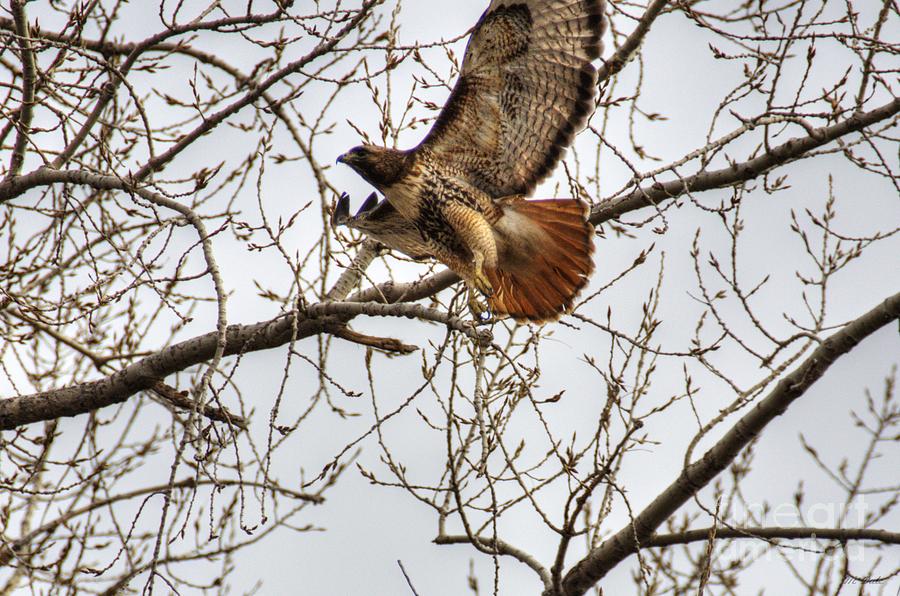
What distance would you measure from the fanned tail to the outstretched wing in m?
0.23

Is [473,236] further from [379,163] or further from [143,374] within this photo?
[143,374]

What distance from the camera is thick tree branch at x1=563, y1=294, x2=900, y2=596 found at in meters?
3.81

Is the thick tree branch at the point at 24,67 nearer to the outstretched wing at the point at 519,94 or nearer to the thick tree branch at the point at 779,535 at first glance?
the outstretched wing at the point at 519,94

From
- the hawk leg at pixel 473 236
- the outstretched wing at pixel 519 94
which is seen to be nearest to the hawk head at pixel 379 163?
the outstretched wing at pixel 519 94

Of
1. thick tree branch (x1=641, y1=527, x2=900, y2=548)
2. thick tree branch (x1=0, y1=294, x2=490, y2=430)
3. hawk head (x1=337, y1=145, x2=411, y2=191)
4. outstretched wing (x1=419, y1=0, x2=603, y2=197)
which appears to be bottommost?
thick tree branch (x1=641, y1=527, x2=900, y2=548)

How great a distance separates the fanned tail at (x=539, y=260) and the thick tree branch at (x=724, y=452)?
5.40 ft

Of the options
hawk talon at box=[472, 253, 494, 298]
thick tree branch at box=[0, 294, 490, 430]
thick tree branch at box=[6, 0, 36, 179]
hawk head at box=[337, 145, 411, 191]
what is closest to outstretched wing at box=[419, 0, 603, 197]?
hawk head at box=[337, 145, 411, 191]

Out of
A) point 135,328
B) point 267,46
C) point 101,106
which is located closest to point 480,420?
point 267,46

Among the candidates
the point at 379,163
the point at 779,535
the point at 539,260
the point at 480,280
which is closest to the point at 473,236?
the point at 480,280

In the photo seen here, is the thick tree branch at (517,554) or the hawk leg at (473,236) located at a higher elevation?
the hawk leg at (473,236)

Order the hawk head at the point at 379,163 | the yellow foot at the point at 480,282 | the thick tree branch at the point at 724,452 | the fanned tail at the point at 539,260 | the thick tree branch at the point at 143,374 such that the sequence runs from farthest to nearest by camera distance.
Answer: the fanned tail at the point at 539,260
the hawk head at the point at 379,163
the yellow foot at the point at 480,282
the thick tree branch at the point at 143,374
the thick tree branch at the point at 724,452

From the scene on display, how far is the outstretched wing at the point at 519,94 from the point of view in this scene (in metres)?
5.29

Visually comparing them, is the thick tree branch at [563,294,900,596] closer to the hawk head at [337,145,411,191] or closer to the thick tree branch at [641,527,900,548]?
the thick tree branch at [641,527,900,548]

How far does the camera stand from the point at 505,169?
5.75 m
